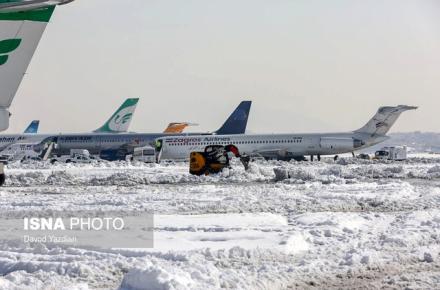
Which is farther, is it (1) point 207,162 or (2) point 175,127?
(2) point 175,127

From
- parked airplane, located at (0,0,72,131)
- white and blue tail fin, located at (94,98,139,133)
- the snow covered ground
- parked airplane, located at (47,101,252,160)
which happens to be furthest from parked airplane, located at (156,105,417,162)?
parked airplane, located at (0,0,72,131)

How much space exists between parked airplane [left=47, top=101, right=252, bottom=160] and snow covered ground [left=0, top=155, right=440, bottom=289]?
41681mm

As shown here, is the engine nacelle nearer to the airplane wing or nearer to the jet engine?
the jet engine

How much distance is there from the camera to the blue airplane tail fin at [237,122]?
6550cm

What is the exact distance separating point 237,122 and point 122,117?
1509 cm

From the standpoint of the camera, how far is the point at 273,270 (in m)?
8.66

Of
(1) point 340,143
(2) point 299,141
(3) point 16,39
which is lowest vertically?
(1) point 340,143

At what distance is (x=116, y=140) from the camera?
63.6 meters

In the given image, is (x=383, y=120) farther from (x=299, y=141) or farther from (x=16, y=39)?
(x=16, y=39)

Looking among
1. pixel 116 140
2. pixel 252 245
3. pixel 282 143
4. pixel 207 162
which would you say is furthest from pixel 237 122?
pixel 252 245

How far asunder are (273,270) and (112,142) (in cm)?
5594

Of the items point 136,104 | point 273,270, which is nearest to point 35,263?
point 273,270

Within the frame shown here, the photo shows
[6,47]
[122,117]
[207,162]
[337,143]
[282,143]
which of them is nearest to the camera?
[6,47]

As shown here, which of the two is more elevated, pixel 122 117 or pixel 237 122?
pixel 122 117
